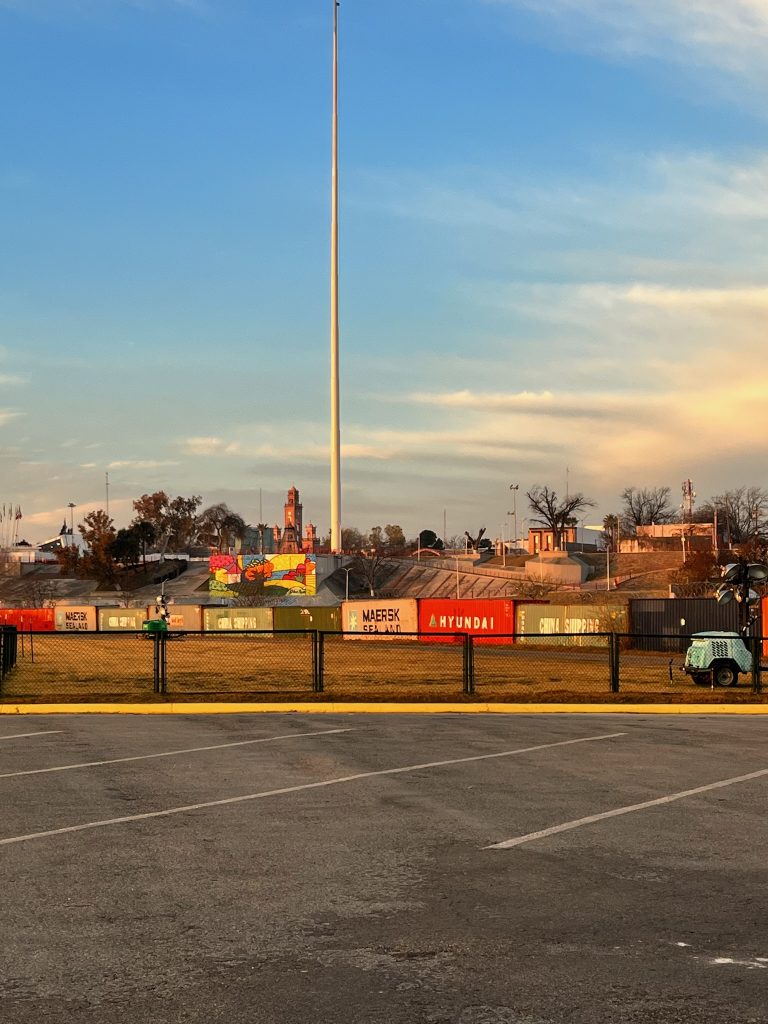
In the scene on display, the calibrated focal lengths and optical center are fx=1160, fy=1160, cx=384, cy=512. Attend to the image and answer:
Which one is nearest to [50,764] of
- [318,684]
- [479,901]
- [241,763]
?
[241,763]

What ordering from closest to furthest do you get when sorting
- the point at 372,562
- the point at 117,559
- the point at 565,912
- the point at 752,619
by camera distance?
1. the point at 565,912
2. the point at 752,619
3. the point at 372,562
4. the point at 117,559

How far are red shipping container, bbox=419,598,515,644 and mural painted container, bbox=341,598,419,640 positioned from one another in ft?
3.05

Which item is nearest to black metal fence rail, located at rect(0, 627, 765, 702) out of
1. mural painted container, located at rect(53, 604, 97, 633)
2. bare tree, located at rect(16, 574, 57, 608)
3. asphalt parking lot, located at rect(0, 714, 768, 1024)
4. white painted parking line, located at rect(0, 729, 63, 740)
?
white painted parking line, located at rect(0, 729, 63, 740)

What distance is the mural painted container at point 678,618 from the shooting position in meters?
55.8

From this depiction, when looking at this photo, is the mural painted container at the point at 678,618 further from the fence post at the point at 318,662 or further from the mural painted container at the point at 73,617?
the mural painted container at the point at 73,617

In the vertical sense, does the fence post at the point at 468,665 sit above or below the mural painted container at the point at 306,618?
above

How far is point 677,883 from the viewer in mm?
8445

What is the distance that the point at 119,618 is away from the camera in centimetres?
8588

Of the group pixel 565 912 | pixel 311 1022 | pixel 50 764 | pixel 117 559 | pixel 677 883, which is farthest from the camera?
pixel 117 559

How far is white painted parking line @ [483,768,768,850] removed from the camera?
9.95 meters

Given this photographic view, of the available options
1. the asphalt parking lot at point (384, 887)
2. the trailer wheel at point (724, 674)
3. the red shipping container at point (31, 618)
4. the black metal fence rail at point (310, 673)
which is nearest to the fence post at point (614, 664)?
the black metal fence rail at point (310, 673)

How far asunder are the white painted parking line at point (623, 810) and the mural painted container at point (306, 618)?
66.8 m

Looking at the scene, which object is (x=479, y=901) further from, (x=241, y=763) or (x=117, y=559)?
(x=117, y=559)

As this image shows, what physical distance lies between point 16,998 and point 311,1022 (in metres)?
1.55
